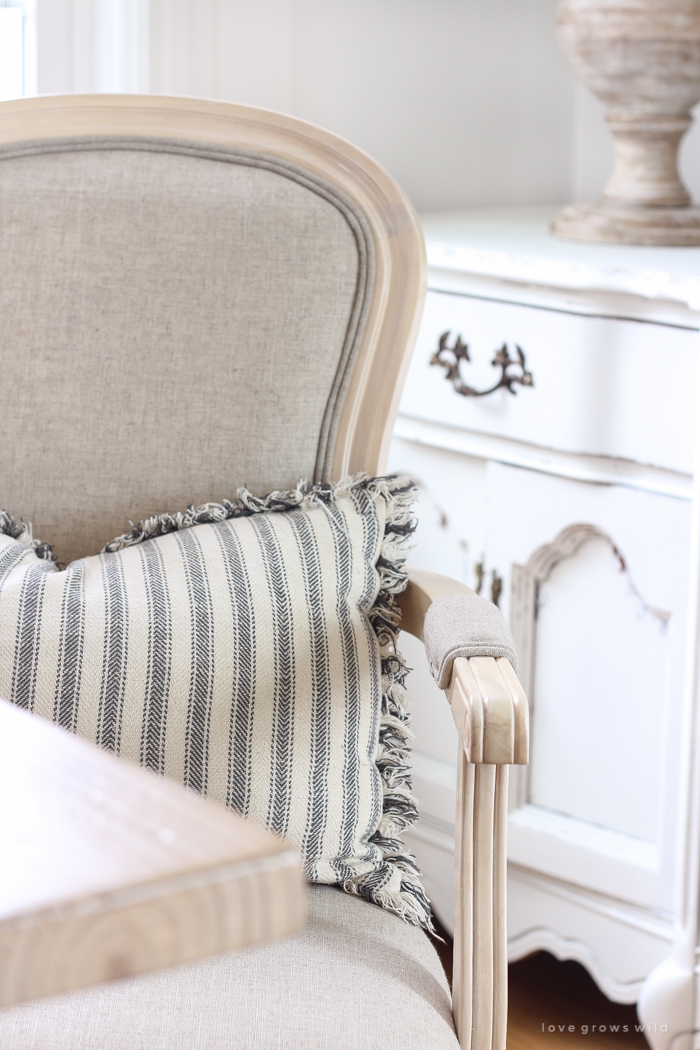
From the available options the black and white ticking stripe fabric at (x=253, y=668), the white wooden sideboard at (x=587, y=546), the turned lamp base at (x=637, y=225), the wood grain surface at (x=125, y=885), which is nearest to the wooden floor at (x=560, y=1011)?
the white wooden sideboard at (x=587, y=546)

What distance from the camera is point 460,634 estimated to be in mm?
776

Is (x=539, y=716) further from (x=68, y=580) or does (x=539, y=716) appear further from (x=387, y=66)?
(x=387, y=66)

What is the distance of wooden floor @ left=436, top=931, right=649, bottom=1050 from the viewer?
1.35 metres

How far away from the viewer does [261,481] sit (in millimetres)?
952

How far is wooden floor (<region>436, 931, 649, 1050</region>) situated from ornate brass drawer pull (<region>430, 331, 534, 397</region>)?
Answer: 0.69 meters

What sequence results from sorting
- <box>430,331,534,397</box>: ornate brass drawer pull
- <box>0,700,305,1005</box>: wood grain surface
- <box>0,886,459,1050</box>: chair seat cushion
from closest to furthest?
<box>0,700,305,1005</box>: wood grain surface, <box>0,886,459,1050</box>: chair seat cushion, <box>430,331,534,397</box>: ornate brass drawer pull

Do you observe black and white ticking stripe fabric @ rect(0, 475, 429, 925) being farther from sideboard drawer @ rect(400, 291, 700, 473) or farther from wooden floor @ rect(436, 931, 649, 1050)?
wooden floor @ rect(436, 931, 649, 1050)

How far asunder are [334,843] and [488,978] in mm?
141

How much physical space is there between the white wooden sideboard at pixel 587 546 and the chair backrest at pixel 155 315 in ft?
1.09

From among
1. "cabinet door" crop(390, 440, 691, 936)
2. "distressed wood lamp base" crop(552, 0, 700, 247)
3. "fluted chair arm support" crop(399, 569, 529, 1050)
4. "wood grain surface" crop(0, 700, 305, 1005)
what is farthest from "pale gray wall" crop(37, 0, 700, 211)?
"wood grain surface" crop(0, 700, 305, 1005)

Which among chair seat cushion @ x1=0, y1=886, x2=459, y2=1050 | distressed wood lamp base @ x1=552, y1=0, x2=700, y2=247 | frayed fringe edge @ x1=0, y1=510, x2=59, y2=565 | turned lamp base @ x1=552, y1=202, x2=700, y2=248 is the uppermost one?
distressed wood lamp base @ x1=552, y1=0, x2=700, y2=247

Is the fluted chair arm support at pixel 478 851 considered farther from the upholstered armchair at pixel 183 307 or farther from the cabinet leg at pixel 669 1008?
the cabinet leg at pixel 669 1008

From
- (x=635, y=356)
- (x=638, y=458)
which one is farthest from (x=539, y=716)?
(x=635, y=356)

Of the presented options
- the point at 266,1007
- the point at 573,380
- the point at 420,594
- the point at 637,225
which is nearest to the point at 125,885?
the point at 266,1007
